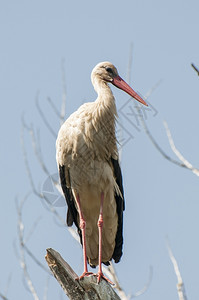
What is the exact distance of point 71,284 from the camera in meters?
5.21

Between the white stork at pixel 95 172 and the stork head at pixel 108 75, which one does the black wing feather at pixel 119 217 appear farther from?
the stork head at pixel 108 75

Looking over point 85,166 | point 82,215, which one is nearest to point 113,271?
point 82,215

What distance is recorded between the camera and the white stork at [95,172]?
676 centimetres

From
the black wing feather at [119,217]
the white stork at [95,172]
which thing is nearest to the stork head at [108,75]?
the white stork at [95,172]

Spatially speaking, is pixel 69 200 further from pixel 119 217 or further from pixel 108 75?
pixel 108 75

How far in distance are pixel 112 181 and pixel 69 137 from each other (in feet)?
2.56

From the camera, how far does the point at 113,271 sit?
8.66 m

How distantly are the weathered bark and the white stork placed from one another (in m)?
1.26

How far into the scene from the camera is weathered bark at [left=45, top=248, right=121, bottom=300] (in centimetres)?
513

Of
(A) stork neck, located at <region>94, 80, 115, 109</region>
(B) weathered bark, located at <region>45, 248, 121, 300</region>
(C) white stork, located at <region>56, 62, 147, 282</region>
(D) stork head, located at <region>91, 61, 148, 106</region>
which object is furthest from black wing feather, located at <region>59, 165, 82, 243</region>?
(B) weathered bark, located at <region>45, 248, 121, 300</region>

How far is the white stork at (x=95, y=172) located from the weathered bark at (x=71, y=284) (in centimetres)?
126

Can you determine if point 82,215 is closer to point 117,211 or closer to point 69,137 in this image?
point 117,211

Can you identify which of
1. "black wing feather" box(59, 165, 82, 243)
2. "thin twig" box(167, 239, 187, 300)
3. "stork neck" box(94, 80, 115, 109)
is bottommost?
"thin twig" box(167, 239, 187, 300)

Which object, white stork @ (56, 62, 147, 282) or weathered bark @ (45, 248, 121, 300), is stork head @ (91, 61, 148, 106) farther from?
weathered bark @ (45, 248, 121, 300)
